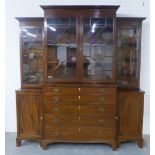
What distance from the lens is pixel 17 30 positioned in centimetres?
388

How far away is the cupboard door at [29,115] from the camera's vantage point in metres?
3.47

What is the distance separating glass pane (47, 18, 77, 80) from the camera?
11.0ft

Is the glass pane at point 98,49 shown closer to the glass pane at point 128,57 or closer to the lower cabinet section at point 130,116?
the glass pane at point 128,57

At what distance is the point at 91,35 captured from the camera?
3.39 meters

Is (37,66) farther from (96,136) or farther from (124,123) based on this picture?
(124,123)

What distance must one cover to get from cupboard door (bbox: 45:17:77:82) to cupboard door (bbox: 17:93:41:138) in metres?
0.46

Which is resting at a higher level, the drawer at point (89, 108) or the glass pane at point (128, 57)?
the glass pane at point (128, 57)

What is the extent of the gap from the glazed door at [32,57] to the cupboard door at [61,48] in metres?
0.31

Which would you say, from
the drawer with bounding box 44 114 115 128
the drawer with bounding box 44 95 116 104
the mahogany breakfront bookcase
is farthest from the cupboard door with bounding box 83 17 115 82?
the drawer with bounding box 44 114 115 128

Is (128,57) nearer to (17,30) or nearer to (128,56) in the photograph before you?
(128,56)

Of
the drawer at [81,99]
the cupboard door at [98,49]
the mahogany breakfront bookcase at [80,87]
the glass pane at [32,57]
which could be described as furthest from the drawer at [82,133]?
the glass pane at [32,57]

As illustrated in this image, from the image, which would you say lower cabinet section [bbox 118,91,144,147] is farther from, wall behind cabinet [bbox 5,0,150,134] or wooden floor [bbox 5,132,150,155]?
wall behind cabinet [bbox 5,0,150,134]

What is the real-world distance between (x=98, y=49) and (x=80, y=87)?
688 millimetres

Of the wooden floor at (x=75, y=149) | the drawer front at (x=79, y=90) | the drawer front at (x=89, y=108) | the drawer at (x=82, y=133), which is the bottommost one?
the wooden floor at (x=75, y=149)
